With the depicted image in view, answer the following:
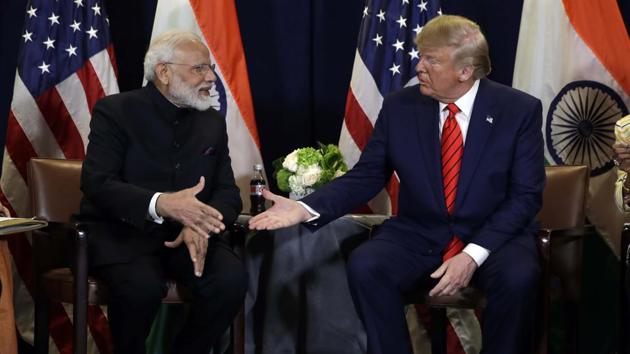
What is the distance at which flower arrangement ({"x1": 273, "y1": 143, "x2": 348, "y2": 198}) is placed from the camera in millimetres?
4207

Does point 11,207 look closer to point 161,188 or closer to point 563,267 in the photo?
point 161,188

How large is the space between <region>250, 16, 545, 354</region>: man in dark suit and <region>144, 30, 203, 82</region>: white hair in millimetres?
909

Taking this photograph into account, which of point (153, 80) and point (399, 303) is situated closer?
point (399, 303)

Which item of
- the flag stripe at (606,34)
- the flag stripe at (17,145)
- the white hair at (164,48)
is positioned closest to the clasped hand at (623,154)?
the flag stripe at (606,34)

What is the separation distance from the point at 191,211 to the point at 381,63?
1.51 meters

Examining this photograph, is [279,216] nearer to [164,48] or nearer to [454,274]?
[454,274]

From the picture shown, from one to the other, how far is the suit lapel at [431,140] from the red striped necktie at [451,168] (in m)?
0.03

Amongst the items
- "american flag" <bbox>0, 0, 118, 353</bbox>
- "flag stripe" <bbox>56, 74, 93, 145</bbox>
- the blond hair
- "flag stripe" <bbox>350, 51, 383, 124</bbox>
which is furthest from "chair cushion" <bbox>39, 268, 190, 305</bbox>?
"flag stripe" <bbox>350, 51, 383, 124</bbox>

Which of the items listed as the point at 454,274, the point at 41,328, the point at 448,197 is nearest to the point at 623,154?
the point at 448,197

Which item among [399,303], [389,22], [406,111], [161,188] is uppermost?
[389,22]

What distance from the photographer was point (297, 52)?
17.4ft

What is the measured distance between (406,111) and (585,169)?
2.98 feet

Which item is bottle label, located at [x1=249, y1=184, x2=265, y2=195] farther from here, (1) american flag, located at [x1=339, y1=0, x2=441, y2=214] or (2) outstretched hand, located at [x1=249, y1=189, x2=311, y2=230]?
(2) outstretched hand, located at [x1=249, y1=189, x2=311, y2=230]

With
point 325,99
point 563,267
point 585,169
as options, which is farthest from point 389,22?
point 563,267
